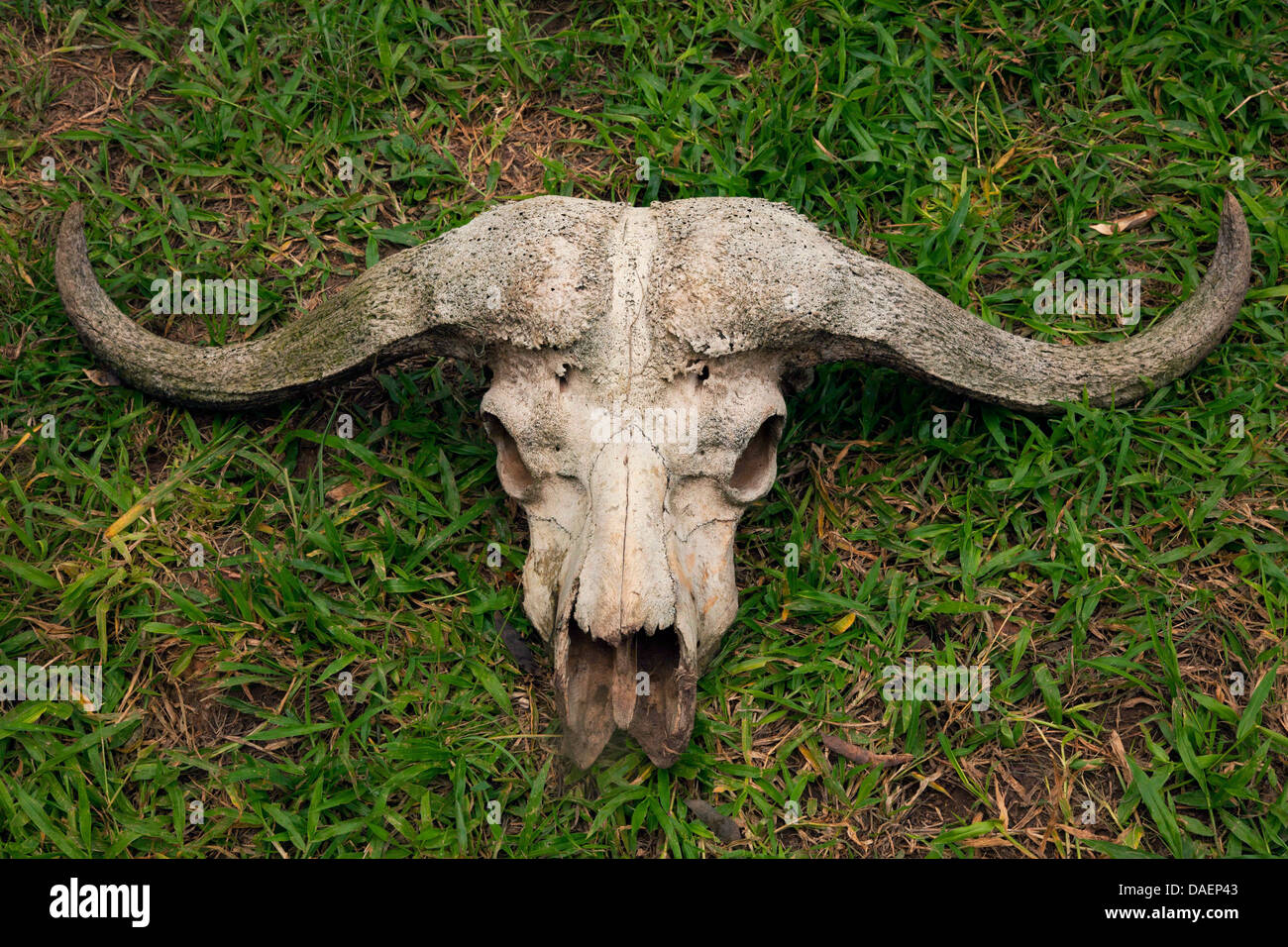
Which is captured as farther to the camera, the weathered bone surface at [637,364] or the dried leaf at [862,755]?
the dried leaf at [862,755]

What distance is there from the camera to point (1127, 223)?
503 cm

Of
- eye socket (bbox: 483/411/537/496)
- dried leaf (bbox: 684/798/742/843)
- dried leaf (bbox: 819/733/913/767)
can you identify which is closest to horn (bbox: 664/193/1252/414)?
eye socket (bbox: 483/411/537/496)

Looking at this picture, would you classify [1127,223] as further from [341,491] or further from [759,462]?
[341,491]

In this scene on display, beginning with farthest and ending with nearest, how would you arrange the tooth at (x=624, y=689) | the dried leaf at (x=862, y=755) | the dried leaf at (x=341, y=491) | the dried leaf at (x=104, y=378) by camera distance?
the dried leaf at (x=104, y=378) → the dried leaf at (x=341, y=491) → the dried leaf at (x=862, y=755) → the tooth at (x=624, y=689)

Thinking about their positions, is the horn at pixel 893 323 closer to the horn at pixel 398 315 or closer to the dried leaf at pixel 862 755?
the horn at pixel 398 315

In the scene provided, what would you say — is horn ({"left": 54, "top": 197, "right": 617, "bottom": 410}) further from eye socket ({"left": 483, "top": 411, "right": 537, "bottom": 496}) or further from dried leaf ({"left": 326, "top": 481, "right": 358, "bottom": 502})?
dried leaf ({"left": 326, "top": 481, "right": 358, "bottom": 502})

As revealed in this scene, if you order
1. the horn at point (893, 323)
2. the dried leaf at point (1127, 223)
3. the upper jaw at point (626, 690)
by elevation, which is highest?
the dried leaf at point (1127, 223)

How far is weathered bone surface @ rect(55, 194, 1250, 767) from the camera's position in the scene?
362 centimetres

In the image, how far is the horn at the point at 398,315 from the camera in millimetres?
3820

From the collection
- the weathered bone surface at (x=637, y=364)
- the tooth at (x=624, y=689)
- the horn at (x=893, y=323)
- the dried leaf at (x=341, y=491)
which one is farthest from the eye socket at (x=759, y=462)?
the dried leaf at (x=341, y=491)

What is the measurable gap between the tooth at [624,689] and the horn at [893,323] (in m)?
1.01

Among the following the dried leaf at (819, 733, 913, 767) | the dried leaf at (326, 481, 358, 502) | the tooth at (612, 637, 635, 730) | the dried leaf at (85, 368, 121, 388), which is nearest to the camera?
the tooth at (612, 637, 635, 730)
